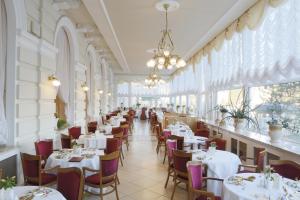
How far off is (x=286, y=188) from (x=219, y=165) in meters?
1.25

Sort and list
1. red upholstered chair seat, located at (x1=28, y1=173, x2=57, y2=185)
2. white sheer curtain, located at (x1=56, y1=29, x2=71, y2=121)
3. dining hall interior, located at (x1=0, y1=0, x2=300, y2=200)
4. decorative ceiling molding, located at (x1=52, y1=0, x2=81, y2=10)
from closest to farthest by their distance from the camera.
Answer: dining hall interior, located at (x1=0, y1=0, x2=300, y2=200), red upholstered chair seat, located at (x1=28, y1=173, x2=57, y2=185), decorative ceiling molding, located at (x1=52, y1=0, x2=81, y2=10), white sheer curtain, located at (x1=56, y1=29, x2=71, y2=121)

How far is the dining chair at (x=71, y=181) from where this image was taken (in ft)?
9.01

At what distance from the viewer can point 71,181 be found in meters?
2.79

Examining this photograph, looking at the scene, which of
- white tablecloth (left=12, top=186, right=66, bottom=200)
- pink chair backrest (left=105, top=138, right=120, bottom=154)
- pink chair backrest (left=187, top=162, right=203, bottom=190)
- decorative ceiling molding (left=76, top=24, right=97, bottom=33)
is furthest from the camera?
decorative ceiling molding (left=76, top=24, right=97, bottom=33)

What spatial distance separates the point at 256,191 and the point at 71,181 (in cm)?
194

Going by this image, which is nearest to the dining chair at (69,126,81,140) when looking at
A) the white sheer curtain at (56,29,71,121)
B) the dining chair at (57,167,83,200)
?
the white sheer curtain at (56,29,71,121)

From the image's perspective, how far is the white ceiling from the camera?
5504 mm

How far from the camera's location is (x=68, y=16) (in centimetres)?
691

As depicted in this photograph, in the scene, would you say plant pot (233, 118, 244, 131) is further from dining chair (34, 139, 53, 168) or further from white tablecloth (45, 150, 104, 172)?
dining chair (34, 139, 53, 168)

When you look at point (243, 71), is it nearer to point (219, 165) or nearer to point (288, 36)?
point (288, 36)

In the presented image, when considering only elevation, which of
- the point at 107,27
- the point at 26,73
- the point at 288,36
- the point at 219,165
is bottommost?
the point at 219,165

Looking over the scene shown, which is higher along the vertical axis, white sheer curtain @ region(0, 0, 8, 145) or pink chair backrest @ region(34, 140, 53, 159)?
white sheer curtain @ region(0, 0, 8, 145)

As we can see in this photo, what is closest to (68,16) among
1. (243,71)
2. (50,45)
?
(50,45)

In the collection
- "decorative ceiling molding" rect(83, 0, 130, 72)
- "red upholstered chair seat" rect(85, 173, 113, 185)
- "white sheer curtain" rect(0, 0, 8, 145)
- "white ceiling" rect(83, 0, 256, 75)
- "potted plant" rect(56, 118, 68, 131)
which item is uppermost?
"white ceiling" rect(83, 0, 256, 75)
